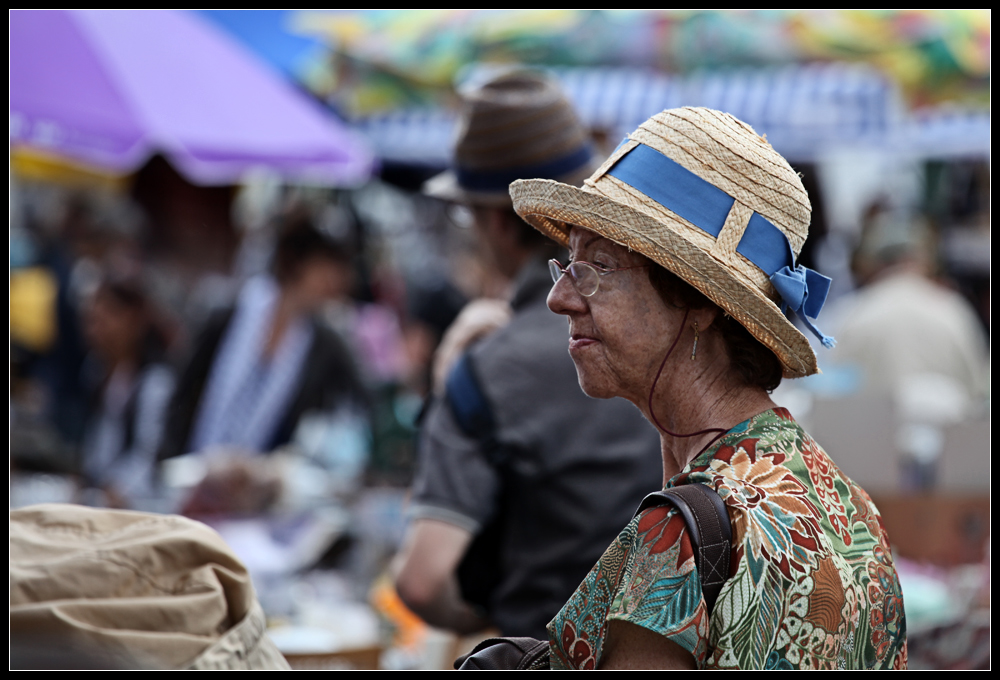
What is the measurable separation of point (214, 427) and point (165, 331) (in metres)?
1.87

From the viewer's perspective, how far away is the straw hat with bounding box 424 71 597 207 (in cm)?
285

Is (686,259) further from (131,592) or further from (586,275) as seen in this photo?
(131,592)

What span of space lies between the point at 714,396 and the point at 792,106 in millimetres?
5765

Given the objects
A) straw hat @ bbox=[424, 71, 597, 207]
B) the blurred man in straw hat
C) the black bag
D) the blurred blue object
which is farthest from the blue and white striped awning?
the black bag

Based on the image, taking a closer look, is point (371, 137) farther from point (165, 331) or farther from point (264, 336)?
point (264, 336)

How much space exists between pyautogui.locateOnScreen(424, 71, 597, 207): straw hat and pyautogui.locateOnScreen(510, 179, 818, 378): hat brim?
122cm

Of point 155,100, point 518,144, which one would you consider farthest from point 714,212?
point 155,100

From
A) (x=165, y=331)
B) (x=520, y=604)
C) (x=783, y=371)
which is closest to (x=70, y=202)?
(x=165, y=331)

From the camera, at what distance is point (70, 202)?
9.53 meters

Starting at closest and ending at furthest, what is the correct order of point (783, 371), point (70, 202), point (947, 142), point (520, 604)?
point (783, 371)
point (520, 604)
point (947, 142)
point (70, 202)

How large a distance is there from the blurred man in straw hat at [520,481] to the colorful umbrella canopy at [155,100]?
300 centimetres

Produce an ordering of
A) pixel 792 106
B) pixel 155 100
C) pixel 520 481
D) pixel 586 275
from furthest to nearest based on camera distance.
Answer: pixel 792 106 < pixel 155 100 < pixel 520 481 < pixel 586 275

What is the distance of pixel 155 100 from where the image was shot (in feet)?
16.7

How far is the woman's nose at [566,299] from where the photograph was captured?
1.66m
